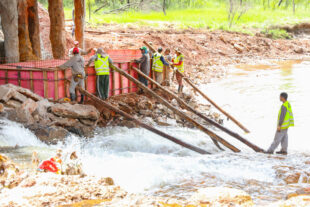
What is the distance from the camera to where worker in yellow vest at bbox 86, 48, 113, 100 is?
1106 cm

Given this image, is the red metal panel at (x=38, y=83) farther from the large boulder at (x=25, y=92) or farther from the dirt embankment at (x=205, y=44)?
the dirt embankment at (x=205, y=44)

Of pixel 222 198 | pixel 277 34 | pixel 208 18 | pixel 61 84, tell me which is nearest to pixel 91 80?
pixel 61 84

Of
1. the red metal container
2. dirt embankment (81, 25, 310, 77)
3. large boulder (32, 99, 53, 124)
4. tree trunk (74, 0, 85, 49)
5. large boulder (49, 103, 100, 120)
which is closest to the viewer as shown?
large boulder (32, 99, 53, 124)

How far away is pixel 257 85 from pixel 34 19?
13.6 metres

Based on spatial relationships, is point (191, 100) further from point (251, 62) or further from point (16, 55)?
point (251, 62)

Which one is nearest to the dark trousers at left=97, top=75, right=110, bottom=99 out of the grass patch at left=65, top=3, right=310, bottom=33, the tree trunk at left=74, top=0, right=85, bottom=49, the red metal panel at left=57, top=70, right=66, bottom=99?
the red metal panel at left=57, top=70, right=66, bottom=99

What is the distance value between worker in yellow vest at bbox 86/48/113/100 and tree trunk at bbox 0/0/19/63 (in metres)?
3.31

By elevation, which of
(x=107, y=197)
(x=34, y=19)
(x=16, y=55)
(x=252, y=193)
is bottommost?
(x=252, y=193)

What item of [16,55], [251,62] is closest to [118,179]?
[16,55]

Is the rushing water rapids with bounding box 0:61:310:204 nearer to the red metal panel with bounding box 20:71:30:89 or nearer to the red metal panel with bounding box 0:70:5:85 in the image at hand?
the red metal panel with bounding box 20:71:30:89

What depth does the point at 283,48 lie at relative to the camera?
35469 millimetres

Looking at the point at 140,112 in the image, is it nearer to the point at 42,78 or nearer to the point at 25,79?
the point at 42,78

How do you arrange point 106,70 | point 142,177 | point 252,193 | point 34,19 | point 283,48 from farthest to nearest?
point 283,48 < point 34,19 < point 106,70 < point 142,177 < point 252,193

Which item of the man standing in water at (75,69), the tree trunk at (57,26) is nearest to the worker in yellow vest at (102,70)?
the man standing in water at (75,69)
